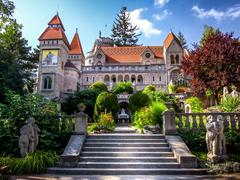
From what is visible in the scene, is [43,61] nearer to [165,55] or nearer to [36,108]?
[165,55]

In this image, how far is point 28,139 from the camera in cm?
779

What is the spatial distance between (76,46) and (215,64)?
36999 mm

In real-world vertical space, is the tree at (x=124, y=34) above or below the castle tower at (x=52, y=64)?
above

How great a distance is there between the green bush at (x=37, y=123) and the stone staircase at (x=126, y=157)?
1.32 meters

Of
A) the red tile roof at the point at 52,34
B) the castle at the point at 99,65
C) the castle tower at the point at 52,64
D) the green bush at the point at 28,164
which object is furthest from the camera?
the red tile roof at the point at 52,34

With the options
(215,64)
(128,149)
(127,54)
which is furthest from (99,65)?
(128,149)

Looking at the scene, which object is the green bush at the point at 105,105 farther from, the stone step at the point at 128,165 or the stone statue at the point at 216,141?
the stone statue at the point at 216,141

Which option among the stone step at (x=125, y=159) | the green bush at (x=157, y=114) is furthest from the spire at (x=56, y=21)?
the stone step at (x=125, y=159)

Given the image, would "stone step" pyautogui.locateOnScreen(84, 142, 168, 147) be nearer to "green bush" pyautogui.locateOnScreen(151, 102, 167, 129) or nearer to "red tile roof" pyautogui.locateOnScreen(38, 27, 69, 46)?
"green bush" pyautogui.locateOnScreen(151, 102, 167, 129)

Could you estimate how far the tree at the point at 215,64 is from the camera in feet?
57.2

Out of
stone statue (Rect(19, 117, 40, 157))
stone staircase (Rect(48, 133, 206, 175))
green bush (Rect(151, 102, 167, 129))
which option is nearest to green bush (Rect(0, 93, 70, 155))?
stone statue (Rect(19, 117, 40, 157))

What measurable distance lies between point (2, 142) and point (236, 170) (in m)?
8.71

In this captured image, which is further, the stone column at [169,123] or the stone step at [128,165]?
the stone column at [169,123]

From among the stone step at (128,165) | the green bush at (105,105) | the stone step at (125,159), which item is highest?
the green bush at (105,105)
